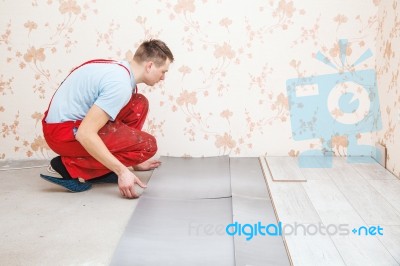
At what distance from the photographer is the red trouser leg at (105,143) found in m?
2.05

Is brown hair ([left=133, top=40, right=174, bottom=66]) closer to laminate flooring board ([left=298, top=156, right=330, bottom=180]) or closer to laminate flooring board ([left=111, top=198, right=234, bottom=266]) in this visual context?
laminate flooring board ([left=111, top=198, right=234, bottom=266])

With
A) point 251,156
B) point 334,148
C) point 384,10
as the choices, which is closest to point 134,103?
point 251,156

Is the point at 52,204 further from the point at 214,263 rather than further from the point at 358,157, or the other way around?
the point at 358,157

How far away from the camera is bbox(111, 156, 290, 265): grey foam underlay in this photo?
144 centimetres

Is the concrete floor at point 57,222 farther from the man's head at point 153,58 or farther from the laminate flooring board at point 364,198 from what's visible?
the laminate flooring board at point 364,198

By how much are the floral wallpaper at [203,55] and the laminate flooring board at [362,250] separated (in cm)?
110

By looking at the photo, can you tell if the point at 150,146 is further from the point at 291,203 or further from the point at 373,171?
the point at 373,171

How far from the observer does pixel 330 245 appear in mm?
1501

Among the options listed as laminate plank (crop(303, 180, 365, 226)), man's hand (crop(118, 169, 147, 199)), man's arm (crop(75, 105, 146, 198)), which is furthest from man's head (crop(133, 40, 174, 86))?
laminate plank (crop(303, 180, 365, 226))

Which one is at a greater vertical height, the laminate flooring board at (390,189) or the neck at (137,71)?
the neck at (137,71)

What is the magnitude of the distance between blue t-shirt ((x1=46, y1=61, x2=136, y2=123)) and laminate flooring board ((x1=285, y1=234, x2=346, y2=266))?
937 mm

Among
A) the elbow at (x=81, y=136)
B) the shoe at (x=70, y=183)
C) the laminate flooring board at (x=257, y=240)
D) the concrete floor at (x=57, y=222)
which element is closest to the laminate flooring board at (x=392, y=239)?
the laminate flooring board at (x=257, y=240)

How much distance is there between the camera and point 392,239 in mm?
1533

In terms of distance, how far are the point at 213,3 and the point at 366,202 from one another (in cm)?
139
